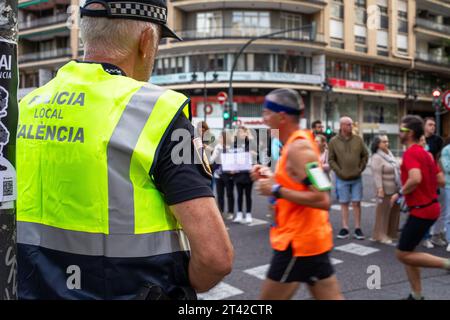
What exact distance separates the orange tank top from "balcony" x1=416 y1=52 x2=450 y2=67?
4604cm

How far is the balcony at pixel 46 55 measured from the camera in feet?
136

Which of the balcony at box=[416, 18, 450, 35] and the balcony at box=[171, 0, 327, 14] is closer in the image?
the balcony at box=[171, 0, 327, 14]

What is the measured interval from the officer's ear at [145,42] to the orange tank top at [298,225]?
218 cm

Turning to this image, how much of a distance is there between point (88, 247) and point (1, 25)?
2.02 ft

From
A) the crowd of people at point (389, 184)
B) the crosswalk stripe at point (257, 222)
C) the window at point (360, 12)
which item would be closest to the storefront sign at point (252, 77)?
the window at point (360, 12)

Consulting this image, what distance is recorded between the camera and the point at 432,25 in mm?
44500

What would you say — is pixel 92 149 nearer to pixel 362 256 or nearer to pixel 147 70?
pixel 147 70

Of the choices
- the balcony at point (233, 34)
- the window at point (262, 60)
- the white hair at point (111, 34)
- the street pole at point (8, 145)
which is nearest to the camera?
the street pole at point (8, 145)

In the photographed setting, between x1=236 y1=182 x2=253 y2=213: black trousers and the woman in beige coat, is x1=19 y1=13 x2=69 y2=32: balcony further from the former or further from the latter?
the woman in beige coat

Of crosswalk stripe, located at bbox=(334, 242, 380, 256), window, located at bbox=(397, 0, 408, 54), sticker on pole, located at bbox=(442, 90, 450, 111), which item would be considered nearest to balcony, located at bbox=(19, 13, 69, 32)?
window, located at bbox=(397, 0, 408, 54)

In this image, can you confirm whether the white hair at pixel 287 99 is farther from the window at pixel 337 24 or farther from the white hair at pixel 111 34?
the window at pixel 337 24

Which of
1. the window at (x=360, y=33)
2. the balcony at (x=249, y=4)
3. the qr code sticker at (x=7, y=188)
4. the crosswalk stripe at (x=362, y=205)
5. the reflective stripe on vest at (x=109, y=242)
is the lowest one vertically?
the crosswalk stripe at (x=362, y=205)

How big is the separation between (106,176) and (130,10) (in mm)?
510

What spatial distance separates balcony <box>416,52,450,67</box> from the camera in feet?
148
